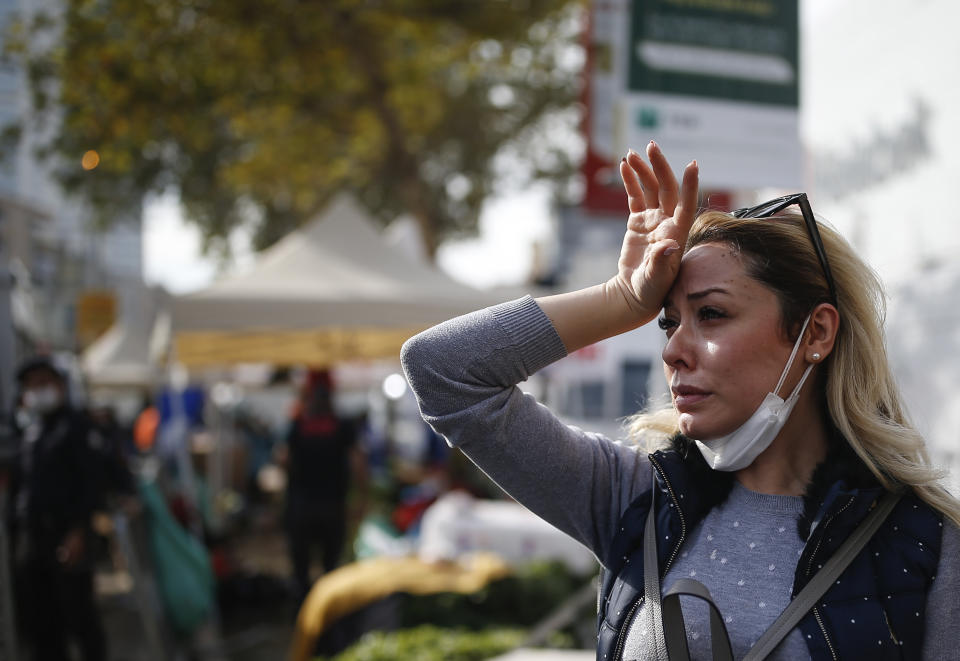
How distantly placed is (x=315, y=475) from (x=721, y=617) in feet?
19.3

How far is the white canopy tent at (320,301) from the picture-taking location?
19.6 ft

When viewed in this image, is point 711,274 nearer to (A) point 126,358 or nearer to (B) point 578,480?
(B) point 578,480

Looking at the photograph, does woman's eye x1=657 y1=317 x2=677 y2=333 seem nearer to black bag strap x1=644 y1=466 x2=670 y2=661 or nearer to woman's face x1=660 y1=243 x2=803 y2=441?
woman's face x1=660 y1=243 x2=803 y2=441

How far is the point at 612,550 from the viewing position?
1.71m

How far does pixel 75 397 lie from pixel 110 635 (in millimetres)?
2819

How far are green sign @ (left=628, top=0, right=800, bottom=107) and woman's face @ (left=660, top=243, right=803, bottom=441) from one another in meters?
2.27

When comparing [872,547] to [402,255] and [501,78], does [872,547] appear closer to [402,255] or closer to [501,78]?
[402,255]

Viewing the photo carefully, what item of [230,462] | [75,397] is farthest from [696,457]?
[230,462]

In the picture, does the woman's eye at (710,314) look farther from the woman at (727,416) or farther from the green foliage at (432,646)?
the green foliage at (432,646)

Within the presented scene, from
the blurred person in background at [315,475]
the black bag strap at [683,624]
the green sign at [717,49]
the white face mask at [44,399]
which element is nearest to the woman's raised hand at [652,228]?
the black bag strap at [683,624]

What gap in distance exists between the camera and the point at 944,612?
1.45 metres

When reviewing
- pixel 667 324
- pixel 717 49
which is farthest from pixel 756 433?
pixel 717 49

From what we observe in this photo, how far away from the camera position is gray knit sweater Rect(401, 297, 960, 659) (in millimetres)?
1497

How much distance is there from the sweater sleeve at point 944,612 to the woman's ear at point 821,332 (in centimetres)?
40
